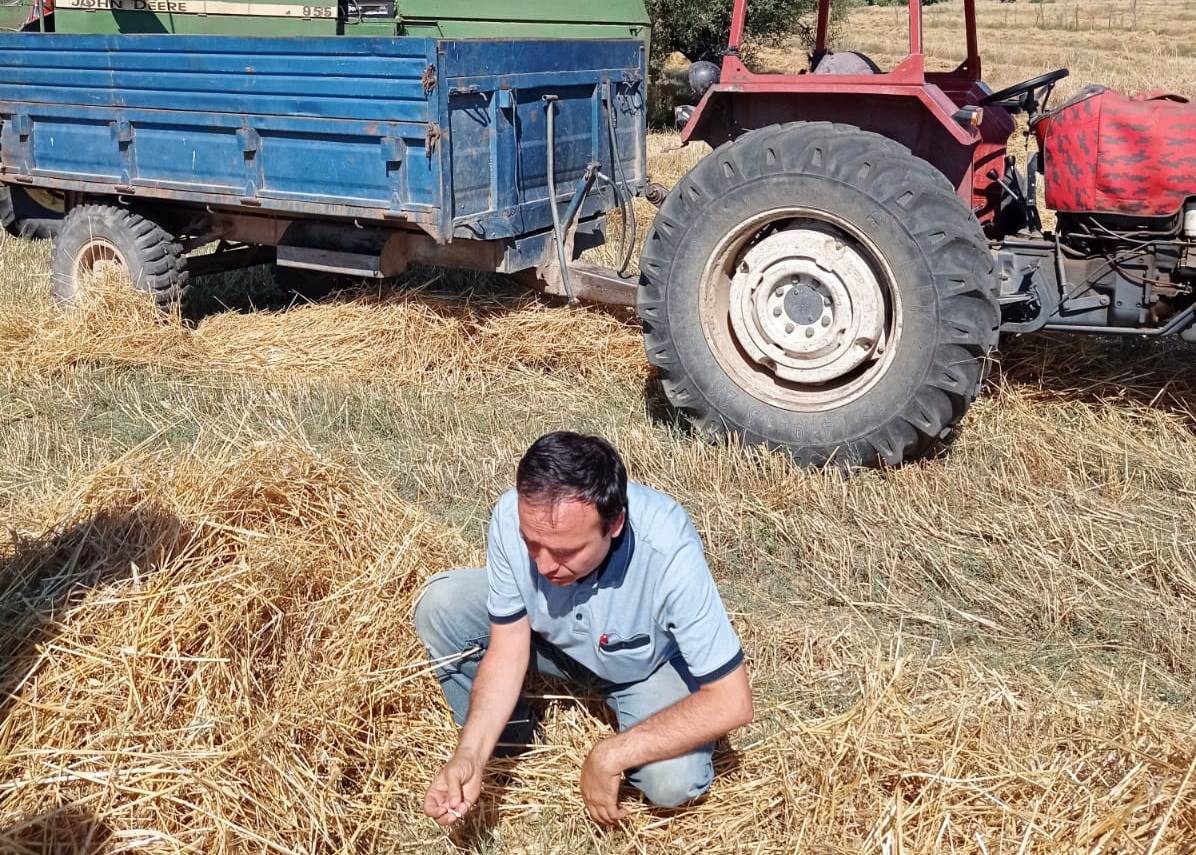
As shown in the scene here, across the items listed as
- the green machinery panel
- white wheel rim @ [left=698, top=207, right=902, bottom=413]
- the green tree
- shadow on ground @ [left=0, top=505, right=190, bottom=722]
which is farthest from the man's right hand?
the green tree

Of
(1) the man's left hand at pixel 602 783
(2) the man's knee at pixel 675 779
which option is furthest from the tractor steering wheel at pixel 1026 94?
(1) the man's left hand at pixel 602 783

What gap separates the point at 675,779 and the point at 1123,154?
3.06 metres

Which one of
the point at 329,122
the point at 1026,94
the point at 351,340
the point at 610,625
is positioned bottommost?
the point at 351,340

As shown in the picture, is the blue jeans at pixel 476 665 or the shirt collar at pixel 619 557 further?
the blue jeans at pixel 476 665

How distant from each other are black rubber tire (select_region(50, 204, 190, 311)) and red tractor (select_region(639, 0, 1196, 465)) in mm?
2967

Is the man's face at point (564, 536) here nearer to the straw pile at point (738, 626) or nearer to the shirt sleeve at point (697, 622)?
the shirt sleeve at point (697, 622)

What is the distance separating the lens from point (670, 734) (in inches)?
107

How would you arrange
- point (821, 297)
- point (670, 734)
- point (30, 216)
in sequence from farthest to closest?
point (30, 216)
point (821, 297)
point (670, 734)

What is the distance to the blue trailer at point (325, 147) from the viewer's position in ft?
18.4

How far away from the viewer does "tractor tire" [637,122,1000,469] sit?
14.9 feet

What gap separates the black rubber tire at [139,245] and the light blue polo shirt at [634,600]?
437 centimetres

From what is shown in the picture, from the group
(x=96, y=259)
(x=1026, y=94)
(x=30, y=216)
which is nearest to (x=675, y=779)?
(x=1026, y=94)

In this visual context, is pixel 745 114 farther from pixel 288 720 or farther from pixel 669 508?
pixel 288 720

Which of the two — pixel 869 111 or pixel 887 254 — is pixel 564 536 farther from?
pixel 869 111
